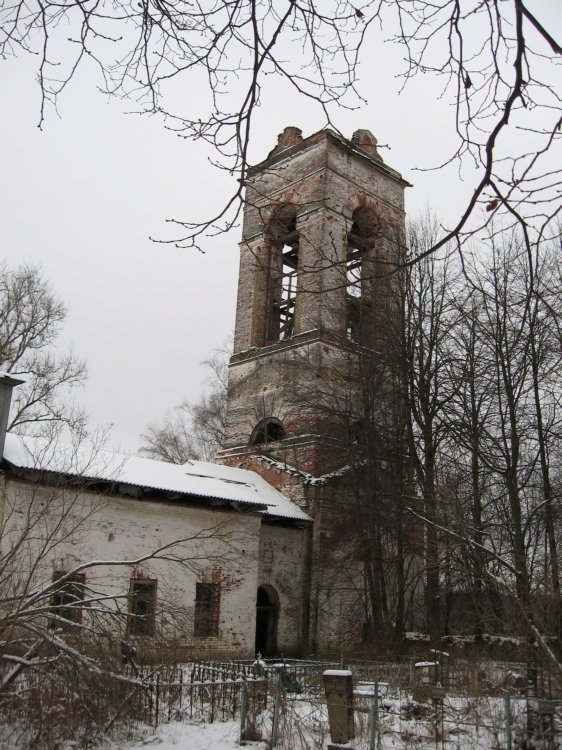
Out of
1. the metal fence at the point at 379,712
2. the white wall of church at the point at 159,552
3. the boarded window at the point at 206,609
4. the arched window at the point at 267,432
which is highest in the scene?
the arched window at the point at 267,432

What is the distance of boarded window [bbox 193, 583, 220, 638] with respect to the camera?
50.8 ft

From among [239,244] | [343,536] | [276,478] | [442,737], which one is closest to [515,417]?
[343,536]

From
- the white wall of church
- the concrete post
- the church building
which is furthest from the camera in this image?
the church building

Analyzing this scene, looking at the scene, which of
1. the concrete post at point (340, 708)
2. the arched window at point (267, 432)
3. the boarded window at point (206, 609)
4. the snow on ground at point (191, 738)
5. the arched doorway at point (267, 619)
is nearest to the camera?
the concrete post at point (340, 708)

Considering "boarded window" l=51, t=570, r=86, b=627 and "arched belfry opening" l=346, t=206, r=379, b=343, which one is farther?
"arched belfry opening" l=346, t=206, r=379, b=343

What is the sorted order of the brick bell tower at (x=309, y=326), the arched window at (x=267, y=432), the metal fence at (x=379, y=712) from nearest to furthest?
the metal fence at (x=379, y=712)
the brick bell tower at (x=309, y=326)
the arched window at (x=267, y=432)

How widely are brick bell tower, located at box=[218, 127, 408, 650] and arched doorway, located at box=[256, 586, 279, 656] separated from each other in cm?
78

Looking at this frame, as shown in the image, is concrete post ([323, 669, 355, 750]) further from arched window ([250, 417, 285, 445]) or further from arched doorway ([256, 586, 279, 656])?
arched window ([250, 417, 285, 445])

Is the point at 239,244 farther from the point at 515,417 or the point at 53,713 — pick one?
the point at 53,713

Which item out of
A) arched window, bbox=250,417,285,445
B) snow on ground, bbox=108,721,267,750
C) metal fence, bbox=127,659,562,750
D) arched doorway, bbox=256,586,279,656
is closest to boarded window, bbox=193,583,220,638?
arched doorway, bbox=256,586,279,656

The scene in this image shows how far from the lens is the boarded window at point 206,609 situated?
1549 cm

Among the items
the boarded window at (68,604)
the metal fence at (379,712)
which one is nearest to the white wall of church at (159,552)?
the metal fence at (379,712)

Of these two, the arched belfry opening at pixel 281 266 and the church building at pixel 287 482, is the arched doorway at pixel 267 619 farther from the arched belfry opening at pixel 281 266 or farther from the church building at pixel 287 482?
the arched belfry opening at pixel 281 266

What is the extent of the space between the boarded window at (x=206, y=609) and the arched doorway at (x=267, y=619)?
178cm
